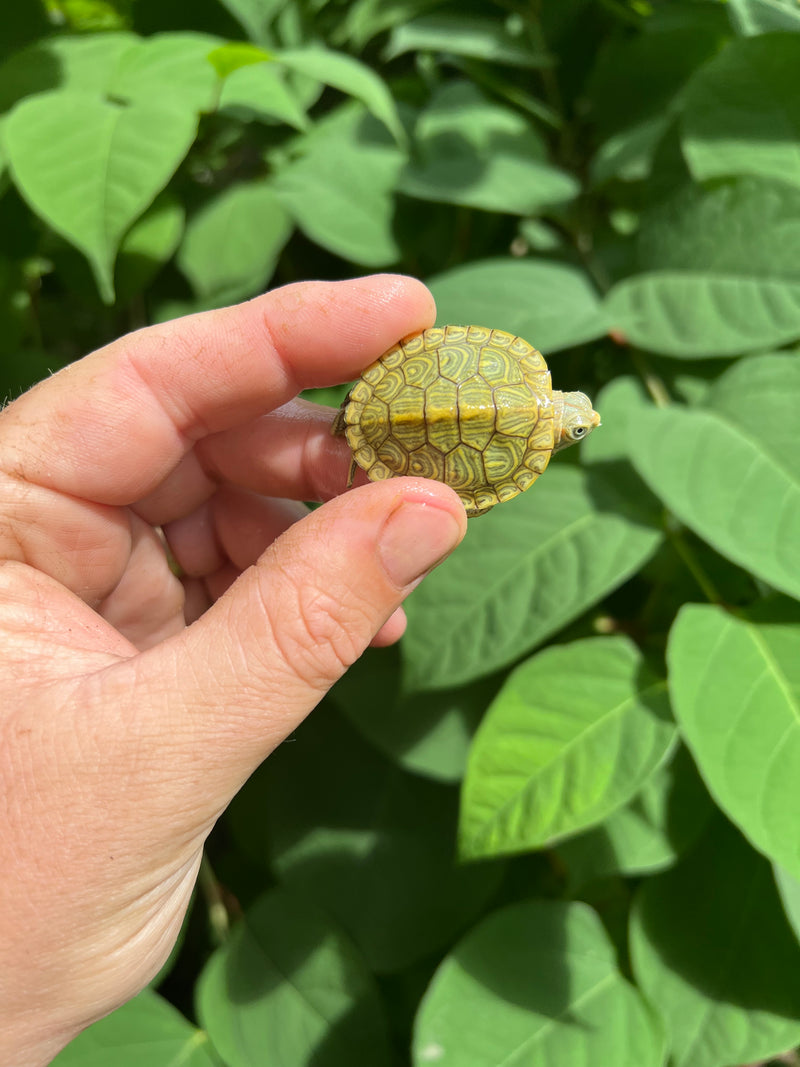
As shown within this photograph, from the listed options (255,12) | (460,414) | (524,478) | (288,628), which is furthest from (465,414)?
(255,12)

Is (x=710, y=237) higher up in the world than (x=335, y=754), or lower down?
higher up

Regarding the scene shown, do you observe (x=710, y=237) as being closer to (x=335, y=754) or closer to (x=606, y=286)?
(x=606, y=286)

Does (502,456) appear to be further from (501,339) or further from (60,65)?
(60,65)

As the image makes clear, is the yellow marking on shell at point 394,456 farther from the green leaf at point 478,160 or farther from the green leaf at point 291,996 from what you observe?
the green leaf at point 291,996

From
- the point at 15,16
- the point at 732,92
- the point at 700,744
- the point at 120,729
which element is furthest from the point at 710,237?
the point at 15,16

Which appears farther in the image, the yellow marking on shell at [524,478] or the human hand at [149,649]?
the yellow marking on shell at [524,478]

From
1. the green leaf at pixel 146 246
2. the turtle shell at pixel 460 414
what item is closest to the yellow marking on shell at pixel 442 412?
the turtle shell at pixel 460 414
